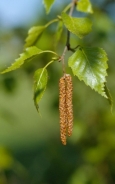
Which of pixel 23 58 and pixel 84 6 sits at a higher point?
pixel 23 58

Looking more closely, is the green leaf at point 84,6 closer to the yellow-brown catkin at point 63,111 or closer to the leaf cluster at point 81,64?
the leaf cluster at point 81,64

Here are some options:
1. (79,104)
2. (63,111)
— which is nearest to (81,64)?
(63,111)

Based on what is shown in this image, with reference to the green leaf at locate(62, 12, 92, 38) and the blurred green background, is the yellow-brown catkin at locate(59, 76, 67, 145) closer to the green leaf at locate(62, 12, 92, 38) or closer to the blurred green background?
the green leaf at locate(62, 12, 92, 38)

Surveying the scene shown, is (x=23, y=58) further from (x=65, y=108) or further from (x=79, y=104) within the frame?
(x=79, y=104)

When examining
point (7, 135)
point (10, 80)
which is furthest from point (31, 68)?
point (7, 135)

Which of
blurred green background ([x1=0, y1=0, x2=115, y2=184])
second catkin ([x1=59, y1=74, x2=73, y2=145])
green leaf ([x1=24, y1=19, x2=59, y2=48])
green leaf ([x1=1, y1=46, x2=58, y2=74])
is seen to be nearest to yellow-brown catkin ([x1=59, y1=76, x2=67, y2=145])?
second catkin ([x1=59, y1=74, x2=73, y2=145])

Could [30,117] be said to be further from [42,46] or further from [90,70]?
[90,70]
